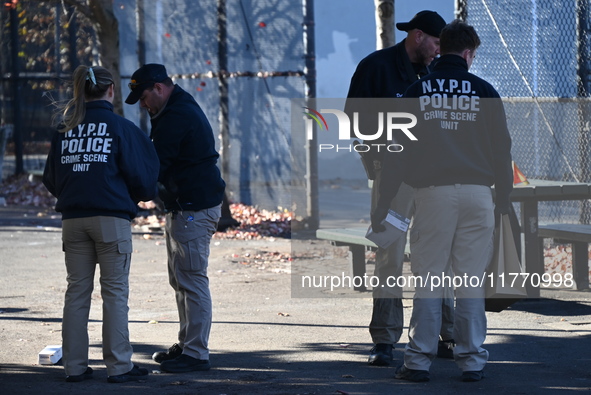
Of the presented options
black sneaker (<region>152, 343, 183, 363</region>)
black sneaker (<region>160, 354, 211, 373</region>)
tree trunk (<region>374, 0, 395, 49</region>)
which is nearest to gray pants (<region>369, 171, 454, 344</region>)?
black sneaker (<region>160, 354, 211, 373</region>)

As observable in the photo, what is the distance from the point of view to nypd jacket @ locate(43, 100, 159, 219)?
564 centimetres

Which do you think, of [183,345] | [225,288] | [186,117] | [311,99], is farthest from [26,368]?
[311,99]

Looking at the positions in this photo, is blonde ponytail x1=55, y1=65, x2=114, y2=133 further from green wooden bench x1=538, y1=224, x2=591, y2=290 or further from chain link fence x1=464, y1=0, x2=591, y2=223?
chain link fence x1=464, y1=0, x2=591, y2=223

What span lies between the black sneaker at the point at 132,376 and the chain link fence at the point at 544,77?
621cm

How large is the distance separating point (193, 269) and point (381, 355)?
1362 millimetres

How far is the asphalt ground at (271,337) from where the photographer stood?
223 inches

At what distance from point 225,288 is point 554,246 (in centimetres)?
408

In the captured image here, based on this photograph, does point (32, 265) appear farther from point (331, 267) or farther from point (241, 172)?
point (241, 172)

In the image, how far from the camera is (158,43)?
1656cm

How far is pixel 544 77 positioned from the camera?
11070mm

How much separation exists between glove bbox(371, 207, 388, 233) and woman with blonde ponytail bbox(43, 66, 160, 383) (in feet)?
4.56

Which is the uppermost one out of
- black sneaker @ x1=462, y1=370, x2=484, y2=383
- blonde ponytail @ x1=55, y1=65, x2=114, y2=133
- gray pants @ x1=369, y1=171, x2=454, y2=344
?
blonde ponytail @ x1=55, y1=65, x2=114, y2=133

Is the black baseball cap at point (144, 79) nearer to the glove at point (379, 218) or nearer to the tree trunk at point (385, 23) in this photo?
the glove at point (379, 218)

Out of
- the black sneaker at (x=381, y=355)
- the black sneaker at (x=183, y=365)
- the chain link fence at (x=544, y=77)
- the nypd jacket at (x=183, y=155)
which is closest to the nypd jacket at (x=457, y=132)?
the black sneaker at (x=381, y=355)
